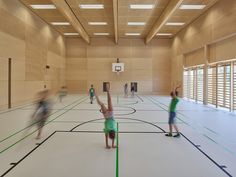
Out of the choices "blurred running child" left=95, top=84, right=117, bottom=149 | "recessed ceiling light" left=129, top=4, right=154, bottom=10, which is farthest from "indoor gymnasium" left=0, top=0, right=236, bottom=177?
"recessed ceiling light" left=129, top=4, right=154, bottom=10

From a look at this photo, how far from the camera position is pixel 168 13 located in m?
12.7

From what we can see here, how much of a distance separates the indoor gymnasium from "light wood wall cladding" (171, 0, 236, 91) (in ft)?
0.21

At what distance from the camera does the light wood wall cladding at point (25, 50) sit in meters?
10.9

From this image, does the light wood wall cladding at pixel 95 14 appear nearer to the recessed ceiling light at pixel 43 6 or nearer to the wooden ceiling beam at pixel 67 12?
the wooden ceiling beam at pixel 67 12

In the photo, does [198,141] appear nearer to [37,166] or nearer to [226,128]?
[226,128]

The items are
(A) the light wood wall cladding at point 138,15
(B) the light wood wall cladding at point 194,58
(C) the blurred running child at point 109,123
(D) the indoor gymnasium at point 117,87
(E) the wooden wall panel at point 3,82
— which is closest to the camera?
(D) the indoor gymnasium at point 117,87

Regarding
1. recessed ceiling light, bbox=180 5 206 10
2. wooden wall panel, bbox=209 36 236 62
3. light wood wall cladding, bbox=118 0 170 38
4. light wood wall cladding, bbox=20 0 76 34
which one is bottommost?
wooden wall panel, bbox=209 36 236 62

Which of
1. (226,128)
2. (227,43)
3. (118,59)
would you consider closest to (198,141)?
(226,128)

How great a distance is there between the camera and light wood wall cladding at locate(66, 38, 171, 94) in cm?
2256

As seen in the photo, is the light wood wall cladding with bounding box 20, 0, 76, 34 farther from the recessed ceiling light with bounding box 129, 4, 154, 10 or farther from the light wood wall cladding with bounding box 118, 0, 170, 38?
the recessed ceiling light with bounding box 129, 4, 154, 10

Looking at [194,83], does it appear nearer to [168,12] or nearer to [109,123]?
[168,12]

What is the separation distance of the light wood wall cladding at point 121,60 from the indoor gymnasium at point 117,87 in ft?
0.35

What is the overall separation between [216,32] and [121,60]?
1203 centimetres

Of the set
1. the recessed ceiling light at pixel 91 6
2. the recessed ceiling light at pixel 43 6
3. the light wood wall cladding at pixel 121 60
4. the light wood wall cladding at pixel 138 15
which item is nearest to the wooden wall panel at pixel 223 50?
the light wood wall cladding at pixel 138 15
